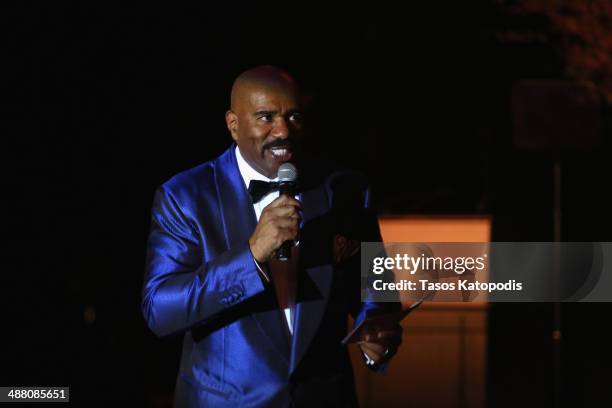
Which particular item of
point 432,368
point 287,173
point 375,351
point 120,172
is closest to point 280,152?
point 287,173

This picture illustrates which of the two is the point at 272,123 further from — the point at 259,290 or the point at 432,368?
the point at 432,368

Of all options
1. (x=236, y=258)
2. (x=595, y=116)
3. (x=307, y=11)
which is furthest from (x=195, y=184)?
(x=307, y=11)

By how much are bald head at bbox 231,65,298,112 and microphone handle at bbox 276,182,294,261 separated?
30 cm

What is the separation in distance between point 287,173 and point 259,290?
33cm

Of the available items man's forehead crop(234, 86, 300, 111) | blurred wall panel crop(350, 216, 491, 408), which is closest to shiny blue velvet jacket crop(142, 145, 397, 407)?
man's forehead crop(234, 86, 300, 111)

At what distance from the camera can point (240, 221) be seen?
278 cm

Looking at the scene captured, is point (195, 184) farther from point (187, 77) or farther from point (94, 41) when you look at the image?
point (187, 77)

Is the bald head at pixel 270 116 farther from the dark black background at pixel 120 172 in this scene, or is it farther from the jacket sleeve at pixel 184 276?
the dark black background at pixel 120 172

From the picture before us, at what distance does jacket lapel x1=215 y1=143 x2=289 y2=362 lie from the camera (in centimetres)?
271

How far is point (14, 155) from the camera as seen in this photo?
600 centimetres

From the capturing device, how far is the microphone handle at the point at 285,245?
8.16 feet

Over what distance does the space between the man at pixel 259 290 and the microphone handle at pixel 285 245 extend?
0.08 metres

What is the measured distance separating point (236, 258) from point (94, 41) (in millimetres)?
3935

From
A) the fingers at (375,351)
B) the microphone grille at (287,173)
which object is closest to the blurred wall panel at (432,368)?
the fingers at (375,351)
